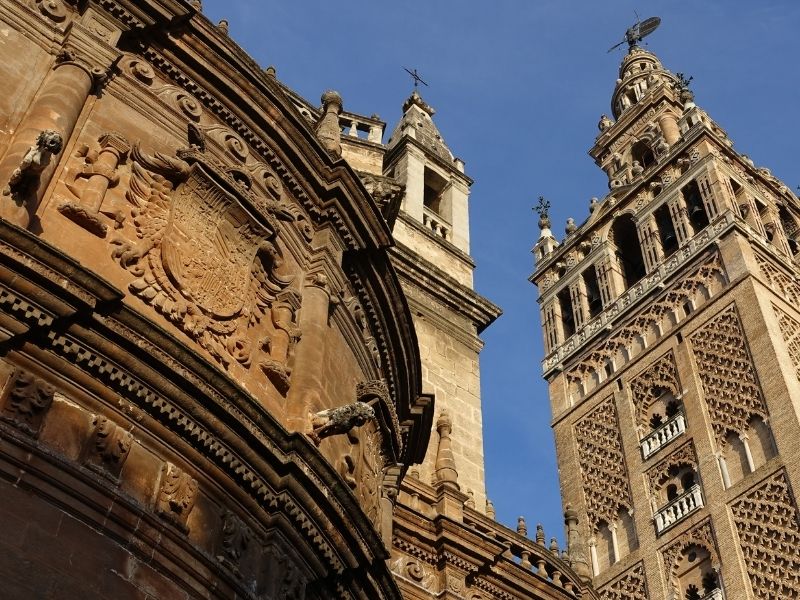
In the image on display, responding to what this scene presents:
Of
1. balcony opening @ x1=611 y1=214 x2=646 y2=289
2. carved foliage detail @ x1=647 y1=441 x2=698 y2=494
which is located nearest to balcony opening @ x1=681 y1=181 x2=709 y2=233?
balcony opening @ x1=611 y1=214 x2=646 y2=289

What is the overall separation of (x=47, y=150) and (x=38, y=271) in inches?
47.4

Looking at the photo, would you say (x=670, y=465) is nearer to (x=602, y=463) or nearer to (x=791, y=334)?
(x=602, y=463)

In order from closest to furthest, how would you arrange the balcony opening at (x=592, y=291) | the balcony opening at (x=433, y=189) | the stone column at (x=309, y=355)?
1. the stone column at (x=309, y=355)
2. the balcony opening at (x=433, y=189)
3. the balcony opening at (x=592, y=291)

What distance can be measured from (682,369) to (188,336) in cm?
2849

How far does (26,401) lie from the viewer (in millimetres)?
7734

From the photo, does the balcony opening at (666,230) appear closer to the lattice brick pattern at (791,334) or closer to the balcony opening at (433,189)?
the lattice brick pattern at (791,334)

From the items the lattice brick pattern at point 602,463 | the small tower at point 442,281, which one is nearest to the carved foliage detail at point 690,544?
the lattice brick pattern at point 602,463

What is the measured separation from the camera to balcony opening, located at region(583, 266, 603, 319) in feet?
143

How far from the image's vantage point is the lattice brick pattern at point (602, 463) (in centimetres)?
3581

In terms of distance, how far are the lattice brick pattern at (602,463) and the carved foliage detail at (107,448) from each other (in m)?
28.7

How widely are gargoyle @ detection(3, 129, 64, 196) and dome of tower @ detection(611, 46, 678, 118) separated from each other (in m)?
46.3

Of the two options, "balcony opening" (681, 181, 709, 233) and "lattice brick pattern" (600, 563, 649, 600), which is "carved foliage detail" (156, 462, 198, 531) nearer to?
"lattice brick pattern" (600, 563, 649, 600)

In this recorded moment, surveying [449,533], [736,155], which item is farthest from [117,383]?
[736,155]

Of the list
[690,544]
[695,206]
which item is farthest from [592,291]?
[690,544]
